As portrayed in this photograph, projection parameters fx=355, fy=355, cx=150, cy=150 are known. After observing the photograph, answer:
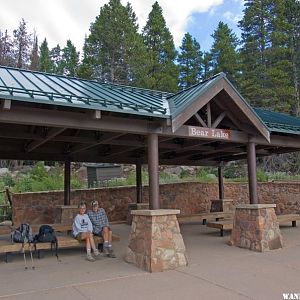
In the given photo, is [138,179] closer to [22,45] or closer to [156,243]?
[156,243]

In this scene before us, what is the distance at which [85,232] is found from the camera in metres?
7.77

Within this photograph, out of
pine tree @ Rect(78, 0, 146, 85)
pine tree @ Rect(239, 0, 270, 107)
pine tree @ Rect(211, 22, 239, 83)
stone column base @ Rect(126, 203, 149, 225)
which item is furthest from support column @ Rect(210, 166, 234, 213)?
pine tree @ Rect(211, 22, 239, 83)

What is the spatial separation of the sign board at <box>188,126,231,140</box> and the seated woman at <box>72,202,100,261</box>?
118 inches

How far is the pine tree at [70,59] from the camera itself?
4006 centimetres

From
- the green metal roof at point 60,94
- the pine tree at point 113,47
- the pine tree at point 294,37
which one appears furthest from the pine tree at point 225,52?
the green metal roof at point 60,94

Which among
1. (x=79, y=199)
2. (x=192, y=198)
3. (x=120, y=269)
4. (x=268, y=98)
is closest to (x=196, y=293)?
(x=120, y=269)

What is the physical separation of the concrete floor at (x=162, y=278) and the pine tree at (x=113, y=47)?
844 inches

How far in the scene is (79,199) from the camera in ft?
49.9

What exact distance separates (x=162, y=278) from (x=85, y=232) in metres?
2.38

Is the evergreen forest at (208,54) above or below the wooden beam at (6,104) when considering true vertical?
above

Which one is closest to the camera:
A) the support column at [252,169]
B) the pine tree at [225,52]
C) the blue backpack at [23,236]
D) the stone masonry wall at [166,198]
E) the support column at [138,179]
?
the blue backpack at [23,236]

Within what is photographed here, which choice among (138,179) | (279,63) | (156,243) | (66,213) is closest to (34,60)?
(279,63)

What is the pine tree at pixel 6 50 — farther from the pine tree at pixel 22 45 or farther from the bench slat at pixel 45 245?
the bench slat at pixel 45 245

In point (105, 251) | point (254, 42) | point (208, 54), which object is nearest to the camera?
point (105, 251)
